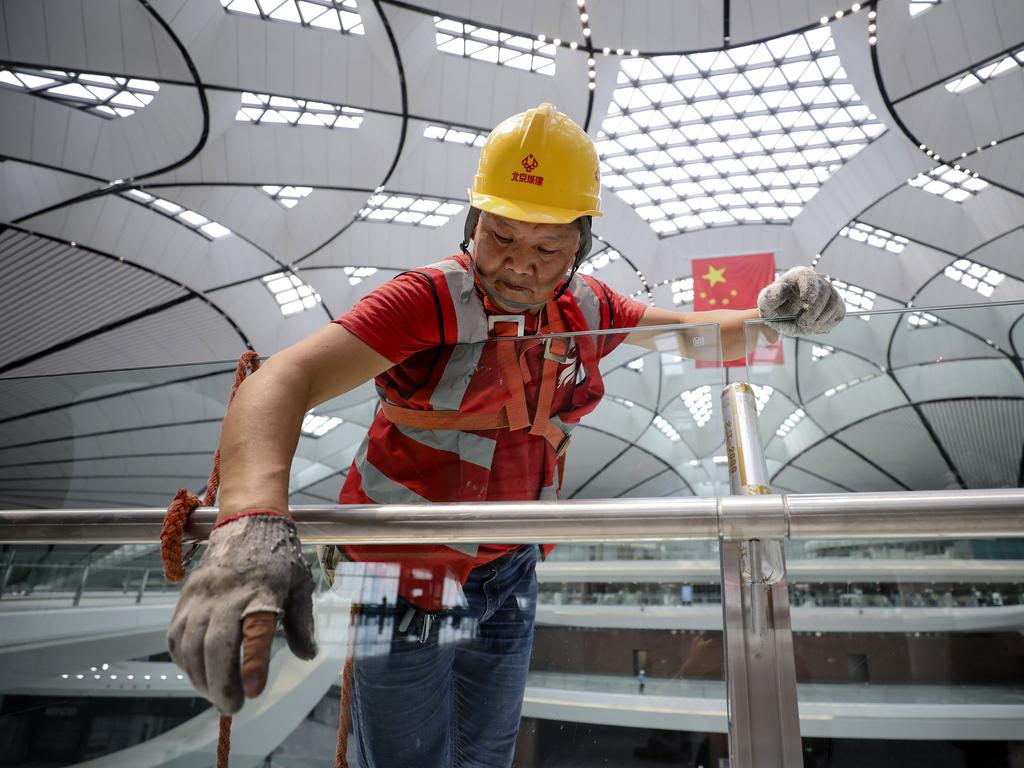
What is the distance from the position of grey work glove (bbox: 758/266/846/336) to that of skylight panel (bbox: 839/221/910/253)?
3002 centimetres

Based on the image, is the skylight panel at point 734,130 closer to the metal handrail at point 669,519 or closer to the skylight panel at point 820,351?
the skylight panel at point 820,351

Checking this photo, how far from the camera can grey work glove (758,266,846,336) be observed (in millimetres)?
2334

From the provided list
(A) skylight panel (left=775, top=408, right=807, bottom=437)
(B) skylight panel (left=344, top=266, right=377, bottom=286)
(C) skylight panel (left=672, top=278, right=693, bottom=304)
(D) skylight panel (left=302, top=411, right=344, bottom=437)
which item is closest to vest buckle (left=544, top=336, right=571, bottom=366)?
(A) skylight panel (left=775, top=408, right=807, bottom=437)

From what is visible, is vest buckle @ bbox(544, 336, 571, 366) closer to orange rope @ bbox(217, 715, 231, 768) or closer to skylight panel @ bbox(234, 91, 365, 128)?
orange rope @ bbox(217, 715, 231, 768)

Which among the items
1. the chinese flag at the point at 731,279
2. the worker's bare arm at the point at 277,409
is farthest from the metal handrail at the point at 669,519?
the chinese flag at the point at 731,279

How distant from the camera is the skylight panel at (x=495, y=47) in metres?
20.9

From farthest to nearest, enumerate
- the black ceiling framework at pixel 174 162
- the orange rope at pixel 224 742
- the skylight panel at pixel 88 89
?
the skylight panel at pixel 88 89 → the black ceiling framework at pixel 174 162 → the orange rope at pixel 224 742

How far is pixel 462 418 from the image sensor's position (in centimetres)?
195

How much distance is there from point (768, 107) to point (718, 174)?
3.79 metres

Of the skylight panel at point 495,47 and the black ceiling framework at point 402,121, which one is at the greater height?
the skylight panel at point 495,47

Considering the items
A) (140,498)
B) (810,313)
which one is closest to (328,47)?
(140,498)

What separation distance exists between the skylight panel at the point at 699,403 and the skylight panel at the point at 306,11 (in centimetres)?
2114

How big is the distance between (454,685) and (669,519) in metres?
0.86

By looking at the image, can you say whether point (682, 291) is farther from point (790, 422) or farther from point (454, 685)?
point (454, 685)
